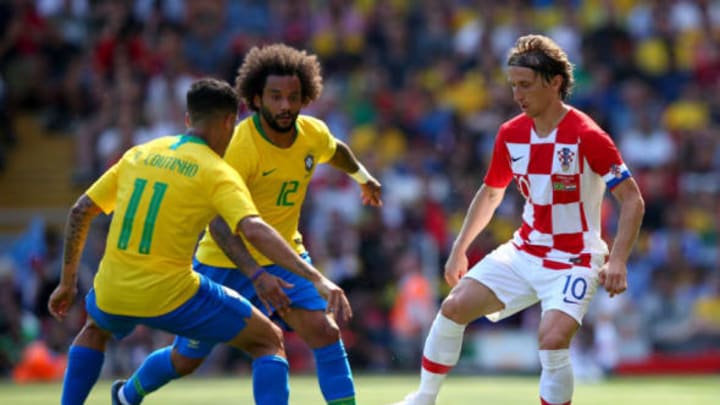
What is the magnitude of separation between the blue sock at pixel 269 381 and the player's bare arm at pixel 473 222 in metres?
1.47

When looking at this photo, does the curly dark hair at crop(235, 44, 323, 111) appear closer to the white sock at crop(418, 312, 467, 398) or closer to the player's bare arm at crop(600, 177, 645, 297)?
the white sock at crop(418, 312, 467, 398)

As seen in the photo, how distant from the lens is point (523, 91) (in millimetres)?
7598

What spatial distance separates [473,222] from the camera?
8.12m

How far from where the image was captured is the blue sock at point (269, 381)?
722 cm

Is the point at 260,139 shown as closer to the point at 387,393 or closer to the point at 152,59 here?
the point at 387,393

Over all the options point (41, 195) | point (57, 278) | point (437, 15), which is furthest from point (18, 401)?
point (437, 15)

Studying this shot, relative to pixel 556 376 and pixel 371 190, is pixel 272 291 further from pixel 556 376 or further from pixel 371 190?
pixel 371 190

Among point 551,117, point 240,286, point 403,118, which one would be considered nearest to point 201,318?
point 240,286

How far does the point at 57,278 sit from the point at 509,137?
9.32 meters

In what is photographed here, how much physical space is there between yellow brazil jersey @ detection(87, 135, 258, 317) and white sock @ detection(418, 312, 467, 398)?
161 centimetres

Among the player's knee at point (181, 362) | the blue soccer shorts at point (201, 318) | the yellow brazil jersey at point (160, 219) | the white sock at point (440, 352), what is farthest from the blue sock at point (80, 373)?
the white sock at point (440, 352)

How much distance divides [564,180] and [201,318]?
232 centimetres

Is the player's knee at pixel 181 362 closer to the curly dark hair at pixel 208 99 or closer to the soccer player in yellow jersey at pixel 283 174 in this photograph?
the soccer player in yellow jersey at pixel 283 174

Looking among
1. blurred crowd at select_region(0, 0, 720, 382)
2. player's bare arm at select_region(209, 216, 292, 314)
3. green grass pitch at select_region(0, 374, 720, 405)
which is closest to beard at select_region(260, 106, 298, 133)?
player's bare arm at select_region(209, 216, 292, 314)
